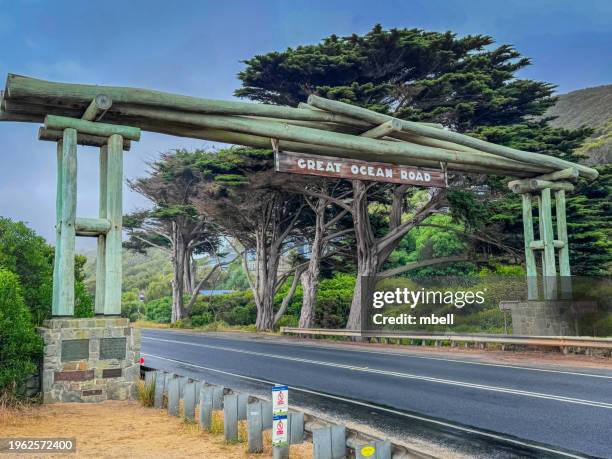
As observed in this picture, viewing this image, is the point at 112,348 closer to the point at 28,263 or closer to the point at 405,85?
the point at 28,263

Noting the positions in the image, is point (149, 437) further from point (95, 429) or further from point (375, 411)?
point (375, 411)

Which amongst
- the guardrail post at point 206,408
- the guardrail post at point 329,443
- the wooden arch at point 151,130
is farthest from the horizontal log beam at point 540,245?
the guardrail post at point 329,443

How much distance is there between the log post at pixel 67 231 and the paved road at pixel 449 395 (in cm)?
417

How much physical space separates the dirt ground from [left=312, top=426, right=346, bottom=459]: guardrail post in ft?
3.70

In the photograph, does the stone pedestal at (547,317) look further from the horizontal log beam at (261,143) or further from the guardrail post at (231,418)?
the guardrail post at (231,418)

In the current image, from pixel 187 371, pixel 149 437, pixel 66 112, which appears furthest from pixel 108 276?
pixel 187 371

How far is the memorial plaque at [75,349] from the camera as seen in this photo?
9.91m

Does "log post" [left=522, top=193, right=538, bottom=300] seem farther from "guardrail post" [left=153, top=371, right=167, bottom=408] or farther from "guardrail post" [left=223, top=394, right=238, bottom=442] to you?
"guardrail post" [left=223, top=394, right=238, bottom=442]

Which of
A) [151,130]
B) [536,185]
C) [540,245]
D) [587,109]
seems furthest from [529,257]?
[587,109]

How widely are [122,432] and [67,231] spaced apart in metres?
4.20

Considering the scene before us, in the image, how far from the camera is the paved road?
7.50 m

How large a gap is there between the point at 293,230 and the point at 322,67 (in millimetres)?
11854

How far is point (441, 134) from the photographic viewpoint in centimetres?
1540

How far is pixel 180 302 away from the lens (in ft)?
143
